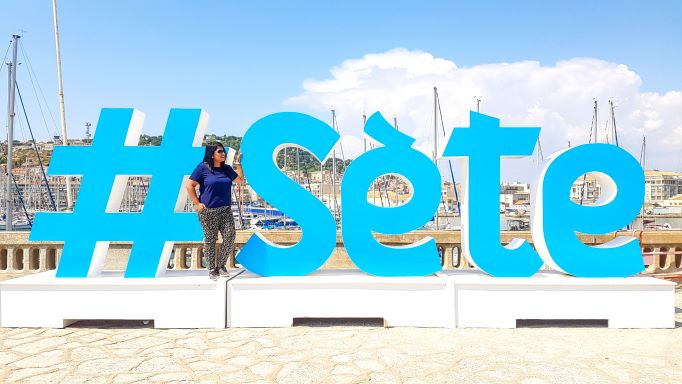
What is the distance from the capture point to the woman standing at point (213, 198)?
7.27 m

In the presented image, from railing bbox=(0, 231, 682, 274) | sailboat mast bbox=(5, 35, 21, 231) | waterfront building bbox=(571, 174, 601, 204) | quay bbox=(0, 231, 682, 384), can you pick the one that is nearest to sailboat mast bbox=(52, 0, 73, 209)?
sailboat mast bbox=(5, 35, 21, 231)

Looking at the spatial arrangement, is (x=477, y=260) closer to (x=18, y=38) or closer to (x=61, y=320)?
(x=61, y=320)

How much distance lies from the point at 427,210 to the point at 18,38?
974 inches

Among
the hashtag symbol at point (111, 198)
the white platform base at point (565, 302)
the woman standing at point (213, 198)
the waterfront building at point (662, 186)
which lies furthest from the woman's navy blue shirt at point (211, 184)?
the waterfront building at point (662, 186)

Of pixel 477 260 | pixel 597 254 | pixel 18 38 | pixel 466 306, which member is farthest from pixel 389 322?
pixel 18 38

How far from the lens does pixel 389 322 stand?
713 centimetres

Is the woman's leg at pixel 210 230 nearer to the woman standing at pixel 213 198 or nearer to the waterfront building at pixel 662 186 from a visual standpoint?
the woman standing at pixel 213 198

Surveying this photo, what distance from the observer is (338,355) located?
582cm

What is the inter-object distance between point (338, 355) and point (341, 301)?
1.42m

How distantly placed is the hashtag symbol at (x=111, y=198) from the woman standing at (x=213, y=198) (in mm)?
215

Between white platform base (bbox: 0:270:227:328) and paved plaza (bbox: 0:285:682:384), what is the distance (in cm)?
21

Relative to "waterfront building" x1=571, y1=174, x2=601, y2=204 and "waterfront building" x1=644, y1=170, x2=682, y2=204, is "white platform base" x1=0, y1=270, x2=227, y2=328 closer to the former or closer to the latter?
"waterfront building" x1=571, y1=174, x2=601, y2=204

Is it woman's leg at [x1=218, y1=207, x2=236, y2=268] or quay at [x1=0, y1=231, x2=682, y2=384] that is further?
woman's leg at [x1=218, y1=207, x2=236, y2=268]

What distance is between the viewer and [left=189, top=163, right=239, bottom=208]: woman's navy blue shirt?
726cm
